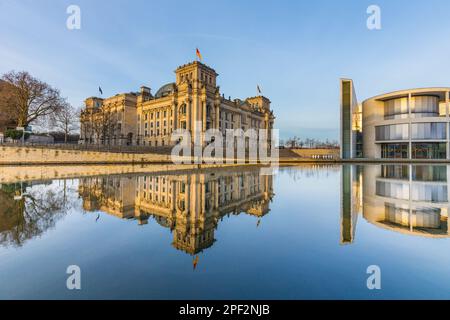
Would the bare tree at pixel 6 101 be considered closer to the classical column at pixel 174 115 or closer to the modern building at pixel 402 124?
the classical column at pixel 174 115

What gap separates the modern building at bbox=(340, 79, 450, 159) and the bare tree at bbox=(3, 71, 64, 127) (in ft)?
225

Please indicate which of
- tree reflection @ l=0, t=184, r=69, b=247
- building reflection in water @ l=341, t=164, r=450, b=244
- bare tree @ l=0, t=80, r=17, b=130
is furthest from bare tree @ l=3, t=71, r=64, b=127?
building reflection in water @ l=341, t=164, r=450, b=244

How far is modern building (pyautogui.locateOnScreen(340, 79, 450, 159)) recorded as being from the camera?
5453 cm

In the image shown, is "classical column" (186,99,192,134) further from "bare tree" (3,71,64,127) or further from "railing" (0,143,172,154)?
"bare tree" (3,71,64,127)

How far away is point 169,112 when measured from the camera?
6391cm

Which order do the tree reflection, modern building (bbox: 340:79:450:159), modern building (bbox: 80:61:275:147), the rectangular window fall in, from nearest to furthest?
the tree reflection
the rectangular window
modern building (bbox: 340:79:450:159)
modern building (bbox: 80:61:275:147)

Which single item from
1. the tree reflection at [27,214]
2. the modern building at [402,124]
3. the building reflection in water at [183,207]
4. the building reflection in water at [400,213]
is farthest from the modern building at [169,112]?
the building reflection in water at [400,213]

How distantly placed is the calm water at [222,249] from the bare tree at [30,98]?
42.1 meters

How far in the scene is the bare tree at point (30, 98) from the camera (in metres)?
39.6

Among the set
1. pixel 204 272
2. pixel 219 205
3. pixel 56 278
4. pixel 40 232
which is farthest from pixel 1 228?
pixel 219 205

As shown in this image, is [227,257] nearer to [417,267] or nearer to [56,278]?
[56,278]

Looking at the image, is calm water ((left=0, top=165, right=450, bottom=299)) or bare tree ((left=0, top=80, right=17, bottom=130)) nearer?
calm water ((left=0, top=165, right=450, bottom=299))

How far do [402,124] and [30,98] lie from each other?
3234 inches

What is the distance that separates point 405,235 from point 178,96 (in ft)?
201
